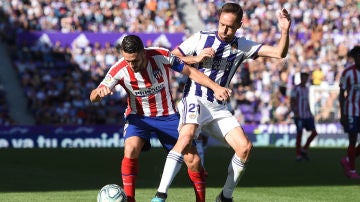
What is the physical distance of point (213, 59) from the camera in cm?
918

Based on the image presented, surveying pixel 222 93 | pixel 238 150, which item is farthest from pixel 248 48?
pixel 238 150

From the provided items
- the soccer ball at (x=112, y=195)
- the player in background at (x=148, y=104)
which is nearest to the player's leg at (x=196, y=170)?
the player in background at (x=148, y=104)

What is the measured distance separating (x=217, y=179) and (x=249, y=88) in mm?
15366

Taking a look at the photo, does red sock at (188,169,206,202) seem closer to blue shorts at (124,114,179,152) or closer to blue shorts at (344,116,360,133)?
blue shorts at (124,114,179,152)

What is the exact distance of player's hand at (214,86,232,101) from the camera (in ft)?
27.8

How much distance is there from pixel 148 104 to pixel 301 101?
11774mm

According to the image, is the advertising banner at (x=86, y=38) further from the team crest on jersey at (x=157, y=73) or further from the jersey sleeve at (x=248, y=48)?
the team crest on jersey at (x=157, y=73)

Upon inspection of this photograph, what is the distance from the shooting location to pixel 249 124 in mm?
27594

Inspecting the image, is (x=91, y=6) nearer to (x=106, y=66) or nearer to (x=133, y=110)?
(x=106, y=66)

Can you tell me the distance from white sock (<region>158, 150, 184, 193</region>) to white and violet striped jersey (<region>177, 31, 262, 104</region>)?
900 millimetres

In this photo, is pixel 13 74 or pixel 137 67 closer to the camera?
pixel 137 67

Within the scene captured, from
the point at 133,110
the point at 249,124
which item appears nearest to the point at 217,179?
the point at 133,110

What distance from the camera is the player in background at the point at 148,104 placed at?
8.84 meters

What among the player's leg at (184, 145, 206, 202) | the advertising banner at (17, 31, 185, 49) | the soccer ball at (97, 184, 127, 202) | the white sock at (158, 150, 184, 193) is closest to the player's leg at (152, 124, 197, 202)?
the white sock at (158, 150, 184, 193)
